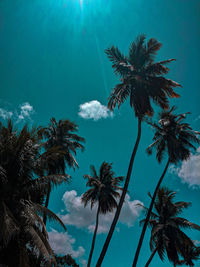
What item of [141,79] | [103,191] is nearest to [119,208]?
[141,79]

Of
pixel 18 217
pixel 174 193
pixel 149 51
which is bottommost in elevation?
pixel 18 217

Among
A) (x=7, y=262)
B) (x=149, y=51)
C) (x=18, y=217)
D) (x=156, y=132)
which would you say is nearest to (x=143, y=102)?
(x=149, y=51)

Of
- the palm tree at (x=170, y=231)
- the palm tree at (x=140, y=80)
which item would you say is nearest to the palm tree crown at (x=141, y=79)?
the palm tree at (x=140, y=80)

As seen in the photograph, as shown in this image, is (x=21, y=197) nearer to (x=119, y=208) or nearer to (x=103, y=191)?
(x=119, y=208)

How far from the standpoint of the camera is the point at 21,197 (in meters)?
8.79

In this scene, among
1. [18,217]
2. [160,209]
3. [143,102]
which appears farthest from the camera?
[160,209]

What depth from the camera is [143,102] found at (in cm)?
1570

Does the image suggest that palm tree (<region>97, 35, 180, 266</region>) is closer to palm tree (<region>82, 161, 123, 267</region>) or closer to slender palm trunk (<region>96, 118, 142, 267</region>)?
slender palm trunk (<region>96, 118, 142, 267</region>)

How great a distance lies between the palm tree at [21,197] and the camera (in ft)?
24.4

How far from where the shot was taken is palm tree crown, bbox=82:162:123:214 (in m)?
27.5

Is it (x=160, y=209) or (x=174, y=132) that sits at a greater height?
(x=174, y=132)

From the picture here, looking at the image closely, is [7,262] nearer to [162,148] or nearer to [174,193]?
[162,148]

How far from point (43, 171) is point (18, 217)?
8.29 ft

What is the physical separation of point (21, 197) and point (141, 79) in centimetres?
1181
